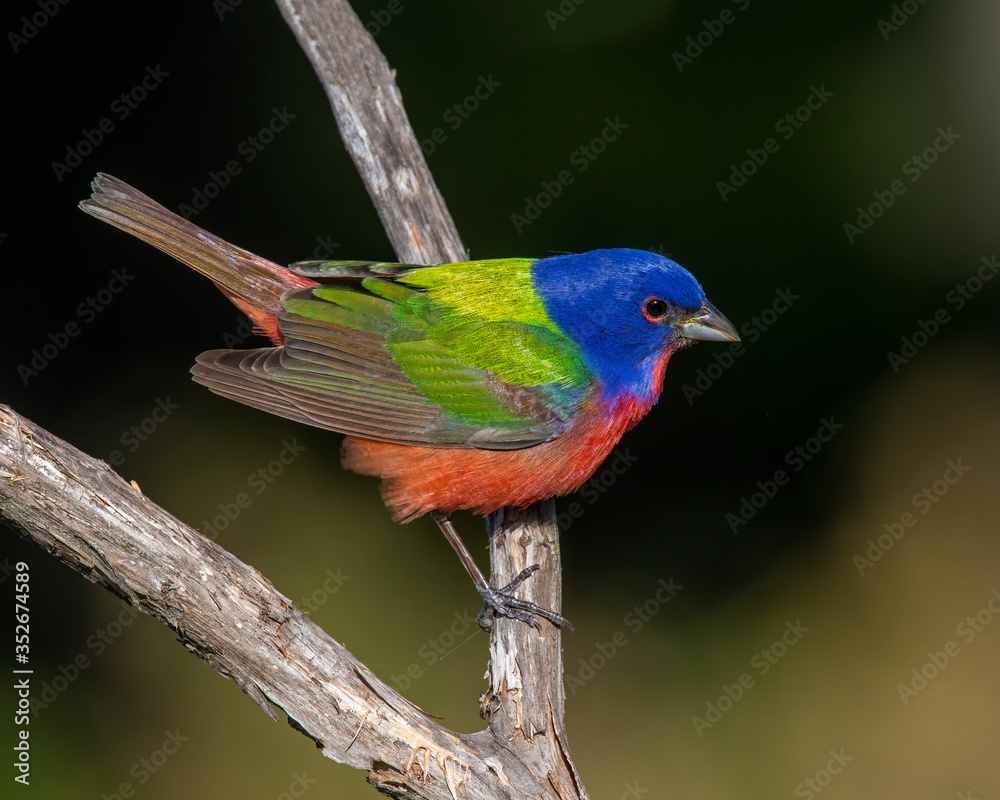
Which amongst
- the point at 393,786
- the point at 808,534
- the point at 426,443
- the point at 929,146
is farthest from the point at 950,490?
the point at 393,786

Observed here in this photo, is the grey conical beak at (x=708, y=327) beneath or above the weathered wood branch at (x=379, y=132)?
beneath

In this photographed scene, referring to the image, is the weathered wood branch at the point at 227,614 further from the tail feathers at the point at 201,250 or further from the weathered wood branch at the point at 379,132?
the tail feathers at the point at 201,250

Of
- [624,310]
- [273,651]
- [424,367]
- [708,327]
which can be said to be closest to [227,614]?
[273,651]

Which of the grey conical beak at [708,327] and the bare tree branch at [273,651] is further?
the grey conical beak at [708,327]

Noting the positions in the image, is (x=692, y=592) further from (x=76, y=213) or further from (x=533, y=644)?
(x=76, y=213)

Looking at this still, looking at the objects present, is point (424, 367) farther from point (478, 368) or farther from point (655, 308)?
point (655, 308)

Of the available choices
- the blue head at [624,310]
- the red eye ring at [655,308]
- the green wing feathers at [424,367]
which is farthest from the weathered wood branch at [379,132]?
the red eye ring at [655,308]

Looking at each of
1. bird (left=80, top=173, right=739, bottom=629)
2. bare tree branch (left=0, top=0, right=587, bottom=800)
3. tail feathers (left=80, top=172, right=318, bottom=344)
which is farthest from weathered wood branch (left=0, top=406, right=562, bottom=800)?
tail feathers (left=80, top=172, right=318, bottom=344)
